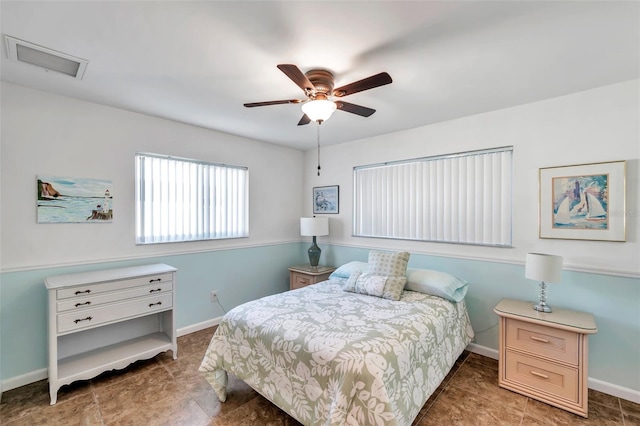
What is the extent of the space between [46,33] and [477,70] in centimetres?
276

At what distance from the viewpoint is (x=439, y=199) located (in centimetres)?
317

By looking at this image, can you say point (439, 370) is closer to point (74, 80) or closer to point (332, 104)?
point (332, 104)

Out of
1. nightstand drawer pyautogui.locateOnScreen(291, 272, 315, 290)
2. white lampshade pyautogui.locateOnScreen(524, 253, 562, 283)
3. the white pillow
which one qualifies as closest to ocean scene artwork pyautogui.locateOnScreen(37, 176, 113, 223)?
nightstand drawer pyautogui.locateOnScreen(291, 272, 315, 290)

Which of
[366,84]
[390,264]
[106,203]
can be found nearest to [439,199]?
[390,264]

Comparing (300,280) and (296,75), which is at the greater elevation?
(296,75)

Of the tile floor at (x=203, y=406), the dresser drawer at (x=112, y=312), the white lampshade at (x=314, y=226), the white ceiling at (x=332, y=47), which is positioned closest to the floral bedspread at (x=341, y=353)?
the tile floor at (x=203, y=406)

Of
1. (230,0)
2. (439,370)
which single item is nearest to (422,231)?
(439,370)

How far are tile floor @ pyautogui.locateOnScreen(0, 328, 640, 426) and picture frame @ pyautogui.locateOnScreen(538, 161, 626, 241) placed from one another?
1.32 meters

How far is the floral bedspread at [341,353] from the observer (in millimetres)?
1495

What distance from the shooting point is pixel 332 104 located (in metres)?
1.92

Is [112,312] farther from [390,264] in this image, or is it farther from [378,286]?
[390,264]

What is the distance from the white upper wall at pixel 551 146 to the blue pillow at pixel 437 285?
422 millimetres

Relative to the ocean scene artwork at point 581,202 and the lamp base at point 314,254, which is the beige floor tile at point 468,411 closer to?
the ocean scene artwork at point 581,202

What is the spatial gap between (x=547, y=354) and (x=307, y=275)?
258 centimetres
